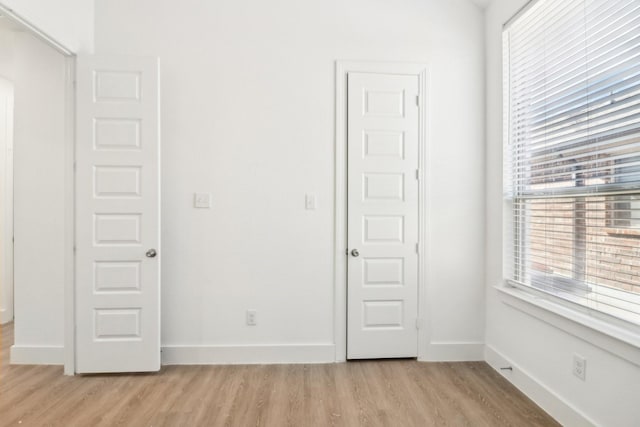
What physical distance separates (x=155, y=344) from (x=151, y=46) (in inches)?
88.9

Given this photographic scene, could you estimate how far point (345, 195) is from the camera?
2.88 m

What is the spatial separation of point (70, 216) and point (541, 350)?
11.0 ft

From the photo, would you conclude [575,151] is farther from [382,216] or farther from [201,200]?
[201,200]

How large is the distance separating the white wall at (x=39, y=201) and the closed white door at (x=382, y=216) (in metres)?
2.26

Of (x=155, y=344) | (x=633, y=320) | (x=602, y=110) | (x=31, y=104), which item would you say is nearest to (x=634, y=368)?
(x=633, y=320)

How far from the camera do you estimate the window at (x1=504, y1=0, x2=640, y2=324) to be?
1.73 metres

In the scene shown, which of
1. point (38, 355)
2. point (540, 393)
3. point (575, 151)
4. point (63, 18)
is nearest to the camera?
point (575, 151)

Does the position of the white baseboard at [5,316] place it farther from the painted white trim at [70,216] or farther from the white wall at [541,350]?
the white wall at [541,350]

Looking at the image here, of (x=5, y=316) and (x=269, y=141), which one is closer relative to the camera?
(x=269, y=141)

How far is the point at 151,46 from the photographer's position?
2.80 m

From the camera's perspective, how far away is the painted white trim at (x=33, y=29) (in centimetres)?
202

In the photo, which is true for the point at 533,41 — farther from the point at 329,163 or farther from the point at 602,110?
the point at 329,163

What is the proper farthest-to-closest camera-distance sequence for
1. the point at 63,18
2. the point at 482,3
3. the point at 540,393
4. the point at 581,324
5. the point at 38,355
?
1. the point at 482,3
2. the point at 38,355
3. the point at 63,18
4. the point at 540,393
5. the point at 581,324

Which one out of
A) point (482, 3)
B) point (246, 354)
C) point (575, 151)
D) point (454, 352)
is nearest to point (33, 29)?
point (246, 354)
